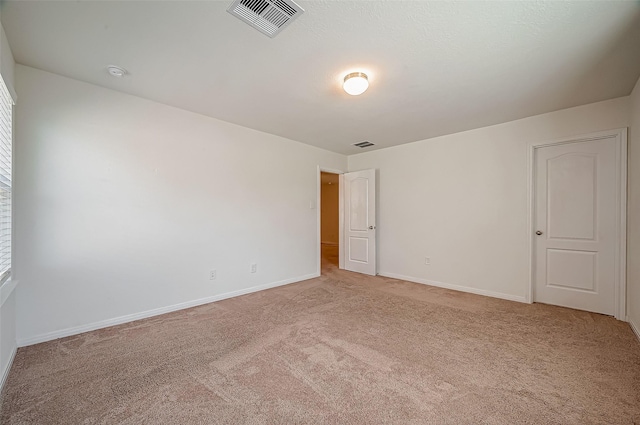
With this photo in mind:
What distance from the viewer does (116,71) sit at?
7.71ft

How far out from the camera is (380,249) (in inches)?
198

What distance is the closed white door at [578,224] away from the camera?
2971 millimetres

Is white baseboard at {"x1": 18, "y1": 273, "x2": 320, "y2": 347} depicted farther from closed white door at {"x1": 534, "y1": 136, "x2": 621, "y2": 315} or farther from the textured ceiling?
closed white door at {"x1": 534, "y1": 136, "x2": 621, "y2": 315}

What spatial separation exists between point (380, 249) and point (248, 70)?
12.5 ft

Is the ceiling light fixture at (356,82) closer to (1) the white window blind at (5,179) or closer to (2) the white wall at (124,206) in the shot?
(2) the white wall at (124,206)

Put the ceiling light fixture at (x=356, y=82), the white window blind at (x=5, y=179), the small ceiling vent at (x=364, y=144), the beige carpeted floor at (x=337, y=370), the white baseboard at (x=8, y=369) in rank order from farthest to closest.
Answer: the small ceiling vent at (x=364, y=144), the ceiling light fixture at (x=356, y=82), the white window blind at (x=5, y=179), the white baseboard at (x=8, y=369), the beige carpeted floor at (x=337, y=370)

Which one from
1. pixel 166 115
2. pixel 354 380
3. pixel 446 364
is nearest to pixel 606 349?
pixel 446 364

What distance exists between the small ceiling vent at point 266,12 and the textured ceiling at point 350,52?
0.06 m

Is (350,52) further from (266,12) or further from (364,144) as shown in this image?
(364,144)

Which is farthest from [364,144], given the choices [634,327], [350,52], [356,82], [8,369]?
[8,369]

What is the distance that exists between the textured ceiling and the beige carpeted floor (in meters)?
2.40

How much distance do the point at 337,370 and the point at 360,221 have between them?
11.4 feet

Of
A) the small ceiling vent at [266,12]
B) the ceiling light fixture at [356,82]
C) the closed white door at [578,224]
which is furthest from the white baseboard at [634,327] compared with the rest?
the small ceiling vent at [266,12]

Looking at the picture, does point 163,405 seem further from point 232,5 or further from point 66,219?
point 232,5
